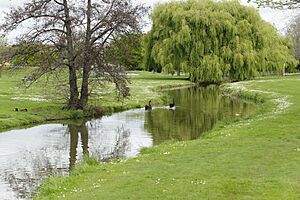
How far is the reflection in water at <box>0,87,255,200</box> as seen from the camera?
17.5 meters

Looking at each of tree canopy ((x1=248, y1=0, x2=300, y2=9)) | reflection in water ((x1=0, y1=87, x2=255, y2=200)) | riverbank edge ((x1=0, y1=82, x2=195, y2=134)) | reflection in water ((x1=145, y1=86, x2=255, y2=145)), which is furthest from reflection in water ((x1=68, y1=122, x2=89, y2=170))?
tree canopy ((x1=248, y1=0, x2=300, y2=9))

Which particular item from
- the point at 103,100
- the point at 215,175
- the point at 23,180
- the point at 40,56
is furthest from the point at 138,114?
the point at 215,175

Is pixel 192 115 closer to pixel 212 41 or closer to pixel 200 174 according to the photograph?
pixel 200 174

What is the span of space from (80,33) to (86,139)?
39.9ft

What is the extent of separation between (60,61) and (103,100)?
8.02 m

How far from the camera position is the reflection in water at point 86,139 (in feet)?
57.3

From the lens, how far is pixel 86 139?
25.8 meters

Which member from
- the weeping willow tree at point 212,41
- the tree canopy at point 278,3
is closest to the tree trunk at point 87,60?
the tree canopy at point 278,3

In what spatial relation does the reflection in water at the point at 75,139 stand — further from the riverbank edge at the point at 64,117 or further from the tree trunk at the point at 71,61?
the tree trunk at the point at 71,61

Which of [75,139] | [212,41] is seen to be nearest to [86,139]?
[75,139]

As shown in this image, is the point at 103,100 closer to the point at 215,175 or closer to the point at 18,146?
the point at 18,146

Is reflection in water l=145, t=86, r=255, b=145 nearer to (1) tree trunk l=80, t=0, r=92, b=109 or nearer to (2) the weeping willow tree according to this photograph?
(1) tree trunk l=80, t=0, r=92, b=109

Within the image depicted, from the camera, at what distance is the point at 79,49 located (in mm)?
34219

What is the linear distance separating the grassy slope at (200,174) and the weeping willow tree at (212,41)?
1708 inches
